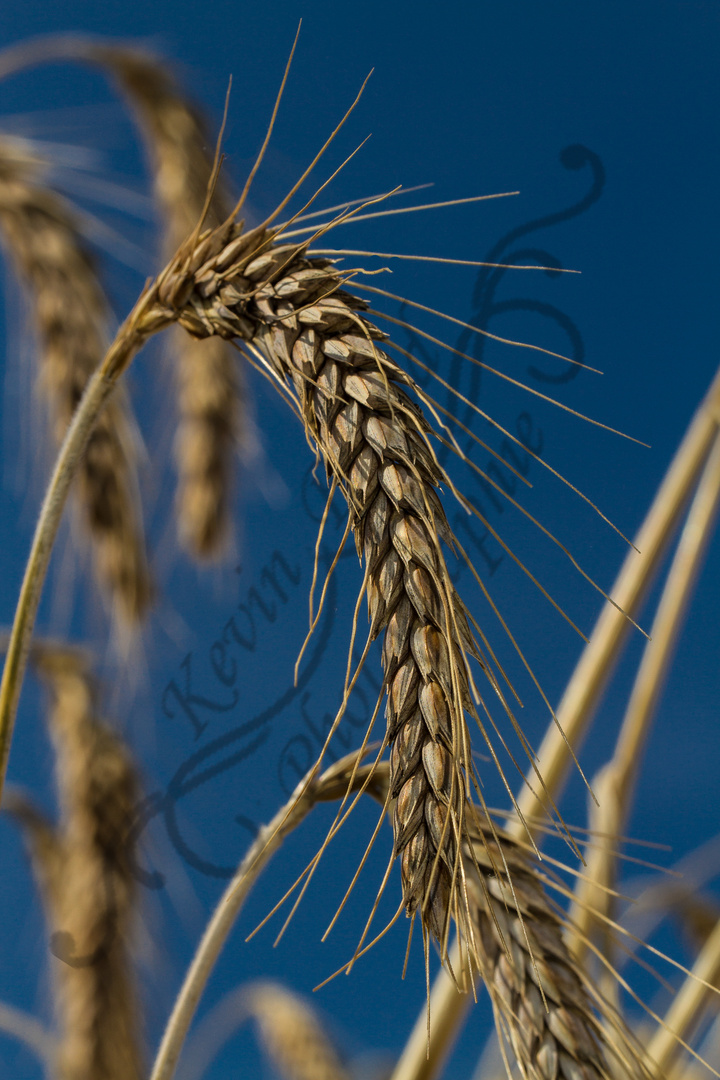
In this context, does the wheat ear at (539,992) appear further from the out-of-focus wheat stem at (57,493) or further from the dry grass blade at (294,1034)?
the dry grass blade at (294,1034)

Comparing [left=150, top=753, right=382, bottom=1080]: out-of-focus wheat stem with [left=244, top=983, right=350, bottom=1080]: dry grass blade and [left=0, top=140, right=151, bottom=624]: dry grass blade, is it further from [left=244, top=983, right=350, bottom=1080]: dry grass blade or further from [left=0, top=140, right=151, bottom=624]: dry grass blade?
[left=244, top=983, right=350, bottom=1080]: dry grass blade

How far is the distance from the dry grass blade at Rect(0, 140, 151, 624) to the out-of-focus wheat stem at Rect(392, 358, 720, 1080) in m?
0.71

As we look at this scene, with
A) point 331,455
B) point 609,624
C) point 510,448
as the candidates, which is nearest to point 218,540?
point 510,448

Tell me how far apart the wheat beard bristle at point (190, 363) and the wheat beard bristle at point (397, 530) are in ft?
3.98

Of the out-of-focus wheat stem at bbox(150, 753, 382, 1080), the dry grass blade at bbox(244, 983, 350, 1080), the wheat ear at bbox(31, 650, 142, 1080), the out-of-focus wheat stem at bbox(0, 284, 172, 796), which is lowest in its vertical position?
the dry grass blade at bbox(244, 983, 350, 1080)

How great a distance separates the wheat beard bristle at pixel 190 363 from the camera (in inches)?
63.5

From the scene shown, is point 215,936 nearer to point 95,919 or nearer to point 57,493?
point 57,493

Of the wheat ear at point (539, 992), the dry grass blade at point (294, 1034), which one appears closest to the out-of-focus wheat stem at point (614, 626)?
the wheat ear at point (539, 992)

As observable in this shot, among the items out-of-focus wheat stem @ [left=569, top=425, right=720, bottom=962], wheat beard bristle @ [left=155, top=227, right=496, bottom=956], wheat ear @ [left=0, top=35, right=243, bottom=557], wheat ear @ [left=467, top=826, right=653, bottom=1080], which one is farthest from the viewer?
wheat ear @ [left=0, top=35, right=243, bottom=557]

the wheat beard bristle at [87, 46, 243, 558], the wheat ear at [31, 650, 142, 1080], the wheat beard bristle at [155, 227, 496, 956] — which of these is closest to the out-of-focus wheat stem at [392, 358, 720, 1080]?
the wheat beard bristle at [155, 227, 496, 956]

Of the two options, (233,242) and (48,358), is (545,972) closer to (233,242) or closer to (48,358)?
(233,242)

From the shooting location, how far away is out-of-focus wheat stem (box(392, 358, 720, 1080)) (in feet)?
2.34

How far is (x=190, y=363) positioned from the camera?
5.57ft

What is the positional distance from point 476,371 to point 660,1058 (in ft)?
2.34
